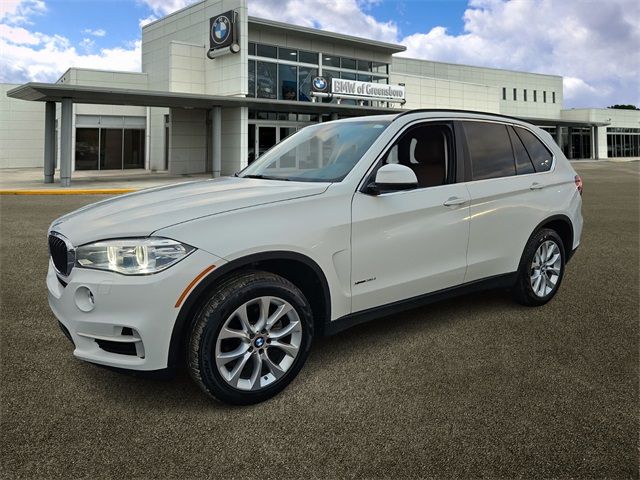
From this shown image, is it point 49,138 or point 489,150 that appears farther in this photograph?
point 49,138

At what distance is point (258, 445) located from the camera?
2.77 metres

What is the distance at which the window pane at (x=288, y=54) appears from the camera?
3375 centimetres

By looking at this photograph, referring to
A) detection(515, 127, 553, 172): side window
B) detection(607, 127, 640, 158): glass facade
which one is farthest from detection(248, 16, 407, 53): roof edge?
detection(607, 127, 640, 158): glass facade

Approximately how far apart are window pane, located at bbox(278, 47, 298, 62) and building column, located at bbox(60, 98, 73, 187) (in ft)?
49.2

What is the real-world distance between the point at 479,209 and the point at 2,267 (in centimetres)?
582

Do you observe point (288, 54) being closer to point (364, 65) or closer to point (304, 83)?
point (304, 83)

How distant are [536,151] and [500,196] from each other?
990mm

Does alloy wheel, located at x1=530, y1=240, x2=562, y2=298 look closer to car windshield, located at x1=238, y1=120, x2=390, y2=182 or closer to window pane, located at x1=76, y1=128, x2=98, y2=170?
car windshield, located at x1=238, y1=120, x2=390, y2=182

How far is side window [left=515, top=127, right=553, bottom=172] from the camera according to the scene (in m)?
5.15

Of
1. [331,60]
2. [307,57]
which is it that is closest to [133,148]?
[307,57]

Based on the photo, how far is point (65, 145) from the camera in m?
21.8

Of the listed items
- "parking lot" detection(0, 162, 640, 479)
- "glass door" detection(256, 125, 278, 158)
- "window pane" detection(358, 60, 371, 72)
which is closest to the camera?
"parking lot" detection(0, 162, 640, 479)

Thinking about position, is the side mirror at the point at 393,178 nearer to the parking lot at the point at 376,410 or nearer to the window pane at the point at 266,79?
the parking lot at the point at 376,410

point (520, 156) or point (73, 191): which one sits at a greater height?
point (73, 191)
